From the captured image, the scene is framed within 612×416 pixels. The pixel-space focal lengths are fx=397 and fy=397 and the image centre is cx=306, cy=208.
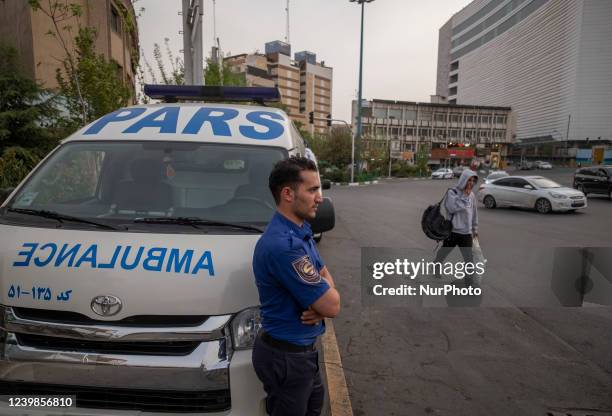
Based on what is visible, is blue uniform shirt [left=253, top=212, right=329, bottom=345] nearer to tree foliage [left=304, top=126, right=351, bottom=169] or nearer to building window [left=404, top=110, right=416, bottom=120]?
tree foliage [left=304, top=126, right=351, bottom=169]

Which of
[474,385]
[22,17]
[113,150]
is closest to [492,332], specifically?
[474,385]

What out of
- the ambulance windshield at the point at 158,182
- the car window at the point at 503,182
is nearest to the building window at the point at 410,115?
the car window at the point at 503,182

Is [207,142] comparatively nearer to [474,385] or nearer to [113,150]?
[113,150]

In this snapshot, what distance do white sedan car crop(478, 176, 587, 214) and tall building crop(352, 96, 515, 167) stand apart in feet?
205

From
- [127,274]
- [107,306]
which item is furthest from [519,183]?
[107,306]

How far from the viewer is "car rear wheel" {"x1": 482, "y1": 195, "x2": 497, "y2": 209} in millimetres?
16812

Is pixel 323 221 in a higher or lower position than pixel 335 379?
higher

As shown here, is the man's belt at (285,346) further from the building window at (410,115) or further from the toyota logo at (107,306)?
the building window at (410,115)

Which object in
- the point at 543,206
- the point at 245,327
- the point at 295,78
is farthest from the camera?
the point at 295,78

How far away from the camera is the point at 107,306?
1995mm

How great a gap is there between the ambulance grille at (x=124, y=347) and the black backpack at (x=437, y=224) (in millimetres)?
4348

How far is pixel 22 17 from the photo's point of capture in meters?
13.2

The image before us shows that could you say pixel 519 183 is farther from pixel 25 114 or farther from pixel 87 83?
pixel 25 114

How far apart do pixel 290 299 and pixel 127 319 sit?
87cm
